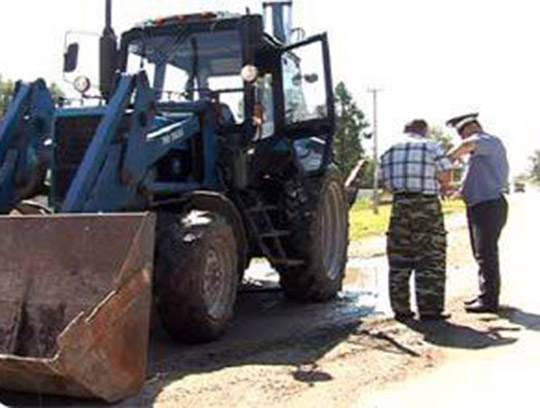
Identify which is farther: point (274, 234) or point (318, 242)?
point (318, 242)

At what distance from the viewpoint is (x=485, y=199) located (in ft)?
30.8

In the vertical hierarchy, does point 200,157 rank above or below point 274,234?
above

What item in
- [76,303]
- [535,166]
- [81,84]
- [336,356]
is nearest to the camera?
[76,303]

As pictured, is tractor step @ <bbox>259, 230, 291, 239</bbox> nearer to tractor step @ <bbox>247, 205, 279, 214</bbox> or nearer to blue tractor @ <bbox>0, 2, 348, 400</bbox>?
blue tractor @ <bbox>0, 2, 348, 400</bbox>

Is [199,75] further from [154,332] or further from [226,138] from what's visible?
[154,332]

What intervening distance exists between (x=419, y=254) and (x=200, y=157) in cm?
229

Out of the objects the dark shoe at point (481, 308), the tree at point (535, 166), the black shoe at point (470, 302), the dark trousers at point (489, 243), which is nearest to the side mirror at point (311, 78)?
the dark trousers at point (489, 243)

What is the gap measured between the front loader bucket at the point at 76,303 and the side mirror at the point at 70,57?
11.2 ft

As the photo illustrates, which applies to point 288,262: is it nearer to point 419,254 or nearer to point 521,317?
point 419,254

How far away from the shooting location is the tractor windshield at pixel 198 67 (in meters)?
9.56

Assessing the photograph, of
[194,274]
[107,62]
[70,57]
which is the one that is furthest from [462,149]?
[70,57]

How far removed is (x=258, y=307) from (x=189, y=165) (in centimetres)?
199

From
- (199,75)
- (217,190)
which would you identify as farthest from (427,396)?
(199,75)

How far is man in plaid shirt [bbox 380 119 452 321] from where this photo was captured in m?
8.93
